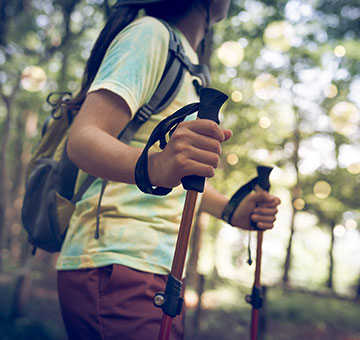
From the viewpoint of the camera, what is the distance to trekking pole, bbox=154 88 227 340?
1101 millimetres

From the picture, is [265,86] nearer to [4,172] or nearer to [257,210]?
[4,172]

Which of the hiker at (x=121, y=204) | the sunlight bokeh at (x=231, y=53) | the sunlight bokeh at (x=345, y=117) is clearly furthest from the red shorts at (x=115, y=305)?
the sunlight bokeh at (x=345, y=117)

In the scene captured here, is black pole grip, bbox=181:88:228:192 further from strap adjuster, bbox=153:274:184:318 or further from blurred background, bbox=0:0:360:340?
blurred background, bbox=0:0:360:340

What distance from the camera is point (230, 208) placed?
1951 millimetres

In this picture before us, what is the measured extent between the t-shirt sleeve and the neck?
0.40 meters

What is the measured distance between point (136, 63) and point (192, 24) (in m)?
0.69

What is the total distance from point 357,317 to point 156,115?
15.3 m

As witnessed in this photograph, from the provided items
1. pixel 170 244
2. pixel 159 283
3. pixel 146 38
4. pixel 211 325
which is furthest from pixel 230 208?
pixel 211 325

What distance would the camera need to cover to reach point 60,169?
1.68m

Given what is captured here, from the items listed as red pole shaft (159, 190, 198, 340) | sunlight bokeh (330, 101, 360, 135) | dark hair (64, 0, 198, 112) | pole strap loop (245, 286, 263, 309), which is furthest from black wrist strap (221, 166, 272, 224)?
sunlight bokeh (330, 101, 360, 135)

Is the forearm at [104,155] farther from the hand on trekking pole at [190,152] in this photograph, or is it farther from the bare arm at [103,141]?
the hand on trekking pole at [190,152]

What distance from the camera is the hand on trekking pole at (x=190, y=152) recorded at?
1.04 m

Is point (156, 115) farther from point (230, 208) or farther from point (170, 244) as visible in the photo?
point (230, 208)

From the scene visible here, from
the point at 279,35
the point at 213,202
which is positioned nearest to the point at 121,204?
the point at 213,202
